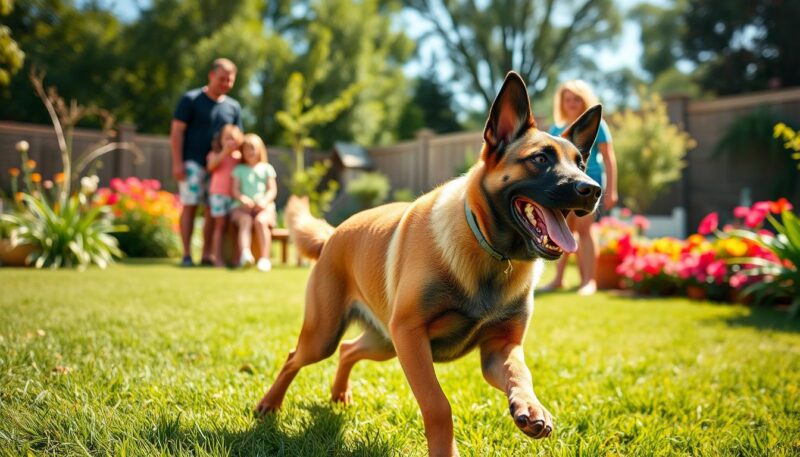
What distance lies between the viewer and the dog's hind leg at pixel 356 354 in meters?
2.50

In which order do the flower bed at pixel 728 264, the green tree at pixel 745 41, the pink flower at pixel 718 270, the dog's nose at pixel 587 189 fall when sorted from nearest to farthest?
the dog's nose at pixel 587 189
the flower bed at pixel 728 264
the pink flower at pixel 718 270
the green tree at pixel 745 41

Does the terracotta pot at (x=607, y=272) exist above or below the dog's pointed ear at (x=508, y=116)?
below

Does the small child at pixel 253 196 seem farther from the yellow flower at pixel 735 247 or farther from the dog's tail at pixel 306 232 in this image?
the yellow flower at pixel 735 247

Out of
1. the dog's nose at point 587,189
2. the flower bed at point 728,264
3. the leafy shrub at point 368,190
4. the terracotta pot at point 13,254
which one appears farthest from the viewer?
the leafy shrub at point 368,190

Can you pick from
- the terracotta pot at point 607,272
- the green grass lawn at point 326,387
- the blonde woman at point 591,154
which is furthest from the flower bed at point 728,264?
the blonde woman at point 591,154

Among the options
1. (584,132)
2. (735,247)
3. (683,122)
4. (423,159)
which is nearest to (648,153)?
(683,122)

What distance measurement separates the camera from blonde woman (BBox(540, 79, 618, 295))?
5.48 metres

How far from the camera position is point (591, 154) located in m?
5.37

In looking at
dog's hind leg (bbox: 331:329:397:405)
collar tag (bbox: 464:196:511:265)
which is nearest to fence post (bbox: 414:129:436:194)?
dog's hind leg (bbox: 331:329:397:405)

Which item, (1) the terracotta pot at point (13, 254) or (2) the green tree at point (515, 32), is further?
(2) the green tree at point (515, 32)

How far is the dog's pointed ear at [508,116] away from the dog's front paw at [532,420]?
2.99 ft

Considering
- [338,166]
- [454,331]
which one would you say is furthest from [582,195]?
[338,166]

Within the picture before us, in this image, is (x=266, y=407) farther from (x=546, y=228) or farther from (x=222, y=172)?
(x=222, y=172)

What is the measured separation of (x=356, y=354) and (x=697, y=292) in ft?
17.9
